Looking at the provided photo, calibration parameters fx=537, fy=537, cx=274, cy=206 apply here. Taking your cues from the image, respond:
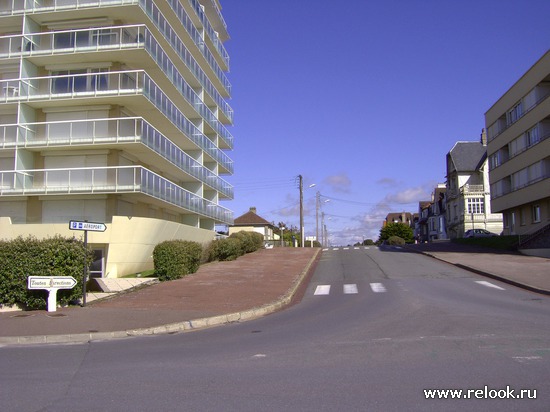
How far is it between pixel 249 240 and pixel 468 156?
4249cm

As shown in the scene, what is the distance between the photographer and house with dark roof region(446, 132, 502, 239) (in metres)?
66.4

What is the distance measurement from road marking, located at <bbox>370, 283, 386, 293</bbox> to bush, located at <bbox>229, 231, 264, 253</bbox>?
16.6m

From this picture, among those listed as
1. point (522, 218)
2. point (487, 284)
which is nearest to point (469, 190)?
point (522, 218)

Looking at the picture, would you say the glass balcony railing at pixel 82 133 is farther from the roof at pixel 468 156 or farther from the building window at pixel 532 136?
the roof at pixel 468 156

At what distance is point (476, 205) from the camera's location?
6656 centimetres

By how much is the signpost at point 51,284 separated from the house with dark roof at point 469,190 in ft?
194

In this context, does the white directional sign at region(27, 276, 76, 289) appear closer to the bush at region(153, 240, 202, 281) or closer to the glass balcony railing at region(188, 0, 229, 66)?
the bush at region(153, 240, 202, 281)

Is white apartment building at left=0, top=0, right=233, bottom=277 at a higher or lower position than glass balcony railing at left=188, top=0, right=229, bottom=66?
lower

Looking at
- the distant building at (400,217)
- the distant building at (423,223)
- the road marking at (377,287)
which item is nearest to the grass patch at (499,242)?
the road marking at (377,287)

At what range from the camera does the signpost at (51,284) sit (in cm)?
1456

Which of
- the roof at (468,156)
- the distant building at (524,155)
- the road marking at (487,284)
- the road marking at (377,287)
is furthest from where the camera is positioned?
the roof at (468,156)

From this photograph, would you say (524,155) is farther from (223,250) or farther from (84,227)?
(84,227)

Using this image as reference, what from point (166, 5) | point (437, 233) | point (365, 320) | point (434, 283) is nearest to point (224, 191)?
point (166, 5)

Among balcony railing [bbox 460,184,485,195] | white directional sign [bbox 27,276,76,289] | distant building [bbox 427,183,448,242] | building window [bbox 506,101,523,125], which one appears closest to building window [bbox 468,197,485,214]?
balcony railing [bbox 460,184,485,195]
